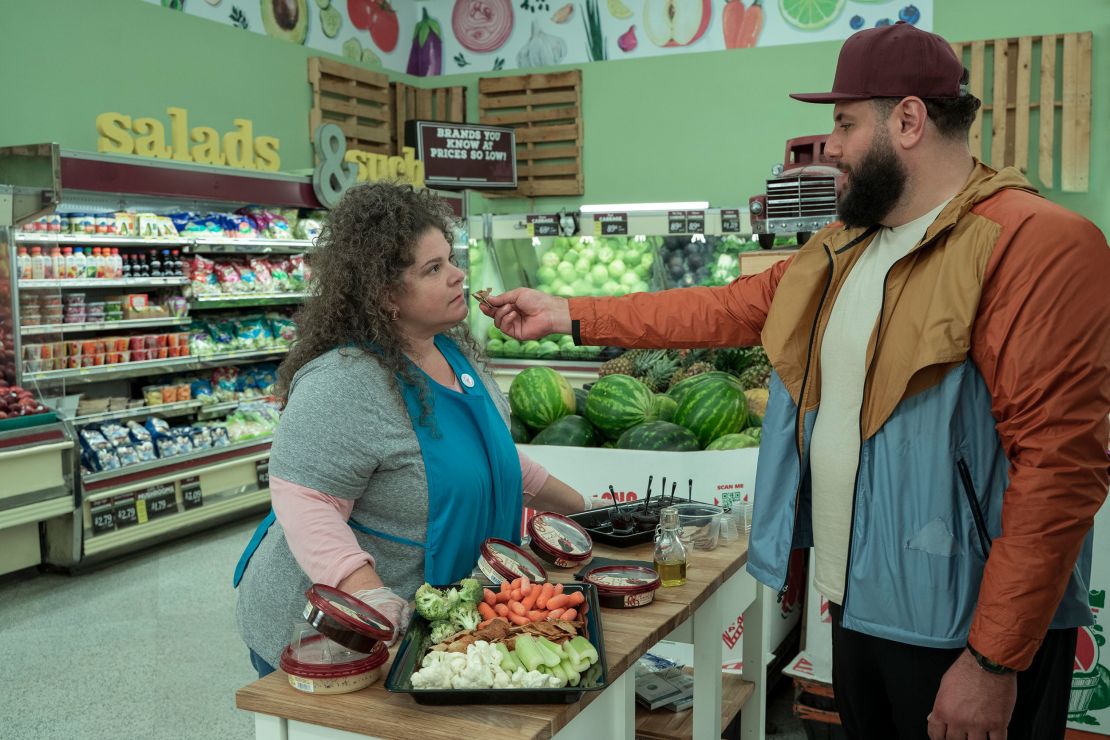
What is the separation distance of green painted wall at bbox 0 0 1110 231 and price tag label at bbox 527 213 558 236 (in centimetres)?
334

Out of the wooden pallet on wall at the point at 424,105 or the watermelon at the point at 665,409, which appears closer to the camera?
the watermelon at the point at 665,409

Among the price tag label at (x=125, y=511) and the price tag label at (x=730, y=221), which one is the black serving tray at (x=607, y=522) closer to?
the price tag label at (x=730, y=221)

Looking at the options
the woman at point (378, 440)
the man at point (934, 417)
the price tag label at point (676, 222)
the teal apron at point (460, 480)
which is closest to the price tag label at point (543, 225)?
the price tag label at point (676, 222)

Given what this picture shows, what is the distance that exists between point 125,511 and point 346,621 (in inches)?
176

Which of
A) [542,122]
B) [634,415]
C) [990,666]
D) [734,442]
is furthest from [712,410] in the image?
[542,122]

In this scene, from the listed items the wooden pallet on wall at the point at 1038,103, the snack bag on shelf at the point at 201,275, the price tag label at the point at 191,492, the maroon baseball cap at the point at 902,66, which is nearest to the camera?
the maroon baseball cap at the point at 902,66

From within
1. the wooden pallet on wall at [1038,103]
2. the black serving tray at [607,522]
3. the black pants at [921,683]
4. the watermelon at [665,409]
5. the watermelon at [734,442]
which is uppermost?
the wooden pallet on wall at [1038,103]

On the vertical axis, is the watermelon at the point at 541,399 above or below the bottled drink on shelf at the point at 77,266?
below

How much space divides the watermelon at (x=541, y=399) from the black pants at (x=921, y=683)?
7.44 ft

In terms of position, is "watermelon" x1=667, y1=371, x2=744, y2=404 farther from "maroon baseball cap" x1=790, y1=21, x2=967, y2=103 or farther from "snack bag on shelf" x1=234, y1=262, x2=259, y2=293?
"snack bag on shelf" x1=234, y1=262, x2=259, y2=293

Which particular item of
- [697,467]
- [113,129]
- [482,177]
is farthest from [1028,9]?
[113,129]

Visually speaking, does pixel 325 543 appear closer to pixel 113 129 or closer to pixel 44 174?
pixel 44 174

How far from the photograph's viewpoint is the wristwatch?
1547mm

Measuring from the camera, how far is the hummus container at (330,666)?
5.24 feet
